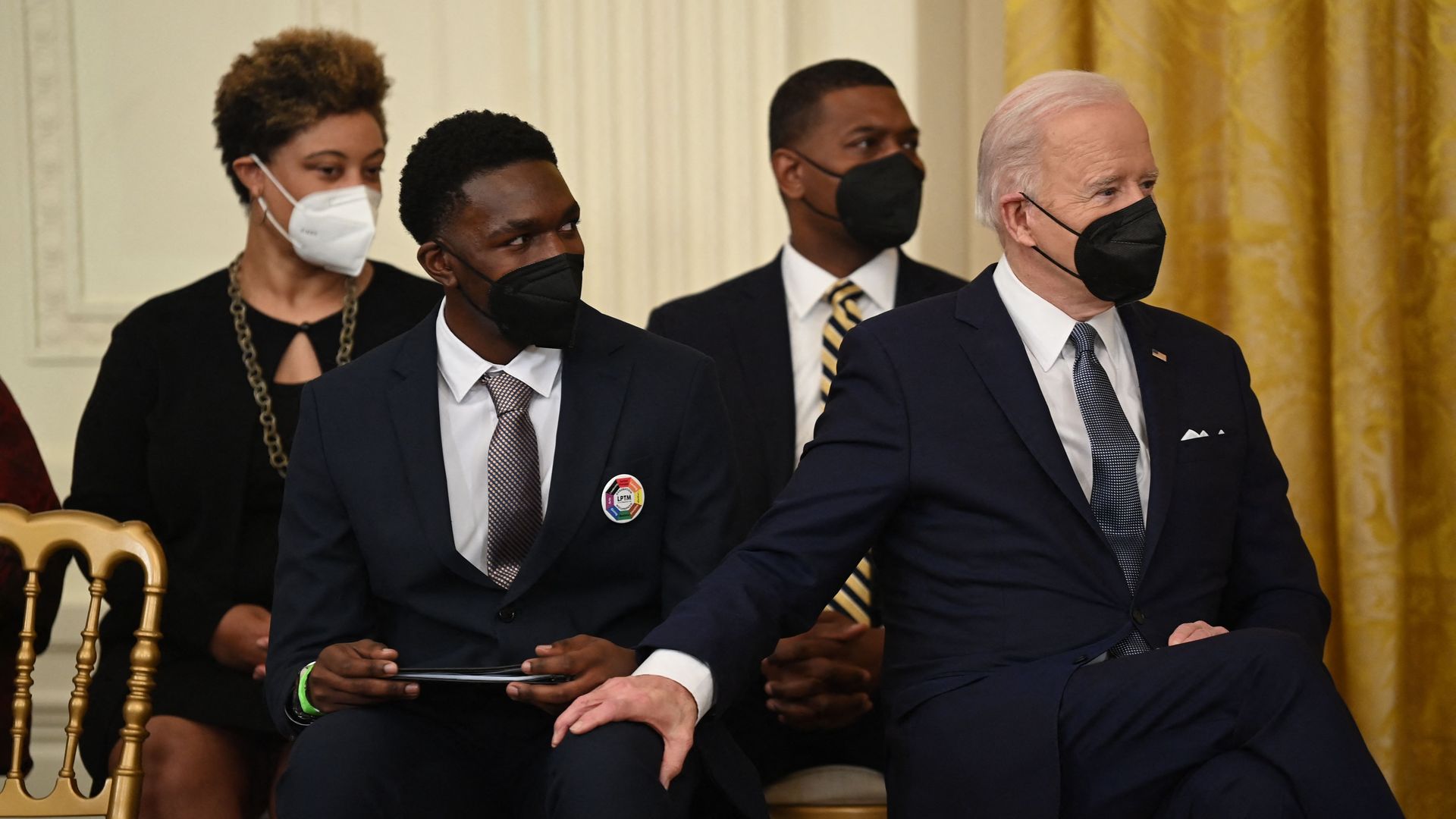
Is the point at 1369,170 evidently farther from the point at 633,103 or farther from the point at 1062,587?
the point at 633,103

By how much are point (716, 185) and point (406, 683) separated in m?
1.76

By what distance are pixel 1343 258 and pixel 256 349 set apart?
201 centimetres

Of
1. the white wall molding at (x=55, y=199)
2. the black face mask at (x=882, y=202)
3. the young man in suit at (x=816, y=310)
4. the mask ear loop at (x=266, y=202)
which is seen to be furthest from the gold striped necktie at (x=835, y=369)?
the white wall molding at (x=55, y=199)

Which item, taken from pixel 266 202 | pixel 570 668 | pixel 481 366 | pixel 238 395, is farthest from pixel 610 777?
pixel 266 202

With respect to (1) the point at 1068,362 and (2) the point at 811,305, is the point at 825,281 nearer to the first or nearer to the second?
(2) the point at 811,305

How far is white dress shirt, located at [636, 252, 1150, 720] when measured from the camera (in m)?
2.10

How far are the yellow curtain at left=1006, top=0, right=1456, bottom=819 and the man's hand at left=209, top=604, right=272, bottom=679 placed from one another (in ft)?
5.53

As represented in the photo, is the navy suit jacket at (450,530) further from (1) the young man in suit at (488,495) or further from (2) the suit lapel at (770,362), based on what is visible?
(2) the suit lapel at (770,362)

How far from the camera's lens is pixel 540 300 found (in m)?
2.16

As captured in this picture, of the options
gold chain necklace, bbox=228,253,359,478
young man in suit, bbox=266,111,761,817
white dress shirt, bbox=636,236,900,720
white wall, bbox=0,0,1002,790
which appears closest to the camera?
young man in suit, bbox=266,111,761,817

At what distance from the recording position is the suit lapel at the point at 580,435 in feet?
6.83

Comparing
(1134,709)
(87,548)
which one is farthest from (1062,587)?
(87,548)

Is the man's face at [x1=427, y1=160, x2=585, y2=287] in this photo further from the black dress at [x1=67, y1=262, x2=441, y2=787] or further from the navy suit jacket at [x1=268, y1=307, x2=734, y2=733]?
the black dress at [x1=67, y1=262, x2=441, y2=787]

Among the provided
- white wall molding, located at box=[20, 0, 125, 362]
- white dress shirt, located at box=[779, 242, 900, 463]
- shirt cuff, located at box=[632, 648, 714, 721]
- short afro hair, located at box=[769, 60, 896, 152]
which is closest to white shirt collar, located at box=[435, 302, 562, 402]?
shirt cuff, located at box=[632, 648, 714, 721]
